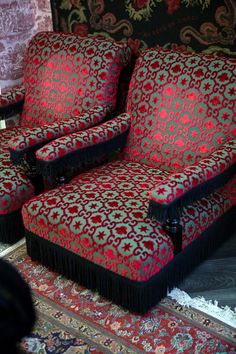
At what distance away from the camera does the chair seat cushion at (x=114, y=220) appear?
2.20 metres

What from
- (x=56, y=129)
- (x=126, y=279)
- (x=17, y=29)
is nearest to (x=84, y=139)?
(x=56, y=129)

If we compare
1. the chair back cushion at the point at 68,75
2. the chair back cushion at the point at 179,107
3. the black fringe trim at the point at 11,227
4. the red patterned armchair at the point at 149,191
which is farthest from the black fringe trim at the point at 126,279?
the chair back cushion at the point at 68,75

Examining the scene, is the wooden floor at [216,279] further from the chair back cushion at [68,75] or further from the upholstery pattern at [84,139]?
the chair back cushion at [68,75]

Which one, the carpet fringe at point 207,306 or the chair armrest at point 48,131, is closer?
the carpet fringe at point 207,306

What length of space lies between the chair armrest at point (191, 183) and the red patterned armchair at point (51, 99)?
87cm

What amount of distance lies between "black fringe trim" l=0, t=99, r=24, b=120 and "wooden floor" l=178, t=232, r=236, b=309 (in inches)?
66.4

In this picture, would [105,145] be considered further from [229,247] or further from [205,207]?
[229,247]

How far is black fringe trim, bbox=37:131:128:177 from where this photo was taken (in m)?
2.57

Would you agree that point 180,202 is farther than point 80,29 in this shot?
No

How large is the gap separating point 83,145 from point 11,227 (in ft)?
2.12

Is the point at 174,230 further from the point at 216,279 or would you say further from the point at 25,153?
the point at 25,153

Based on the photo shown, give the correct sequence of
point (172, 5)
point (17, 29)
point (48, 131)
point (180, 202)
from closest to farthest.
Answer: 1. point (180, 202)
2. point (48, 131)
3. point (172, 5)
4. point (17, 29)

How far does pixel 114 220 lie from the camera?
90.7 inches

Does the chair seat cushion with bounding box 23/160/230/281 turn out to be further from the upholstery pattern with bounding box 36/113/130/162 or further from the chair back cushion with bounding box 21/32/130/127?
the chair back cushion with bounding box 21/32/130/127
